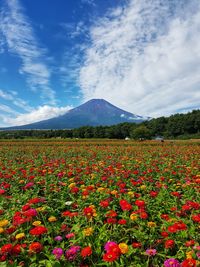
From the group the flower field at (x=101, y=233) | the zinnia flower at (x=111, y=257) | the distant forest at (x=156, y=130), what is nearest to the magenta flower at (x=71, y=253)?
the flower field at (x=101, y=233)

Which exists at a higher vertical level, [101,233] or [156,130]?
[156,130]

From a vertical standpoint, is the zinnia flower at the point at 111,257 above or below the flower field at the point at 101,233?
above

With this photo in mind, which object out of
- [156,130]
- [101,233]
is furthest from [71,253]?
[156,130]

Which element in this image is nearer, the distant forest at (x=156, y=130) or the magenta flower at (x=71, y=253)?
the magenta flower at (x=71, y=253)

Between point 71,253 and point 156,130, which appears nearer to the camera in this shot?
point 71,253

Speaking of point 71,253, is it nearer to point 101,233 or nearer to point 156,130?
point 101,233

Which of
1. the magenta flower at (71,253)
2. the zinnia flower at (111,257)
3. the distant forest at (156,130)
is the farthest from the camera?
the distant forest at (156,130)

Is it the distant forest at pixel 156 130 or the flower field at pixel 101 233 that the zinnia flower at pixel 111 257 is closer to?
the flower field at pixel 101 233

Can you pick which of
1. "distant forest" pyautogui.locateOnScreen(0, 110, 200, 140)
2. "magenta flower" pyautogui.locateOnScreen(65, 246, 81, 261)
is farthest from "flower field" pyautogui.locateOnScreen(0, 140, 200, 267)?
"distant forest" pyautogui.locateOnScreen(0, 110, 200, 140)

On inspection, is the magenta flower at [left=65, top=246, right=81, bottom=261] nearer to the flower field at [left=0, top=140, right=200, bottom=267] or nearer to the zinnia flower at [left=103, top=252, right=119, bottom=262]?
the flower field at [left=0, top=140, right=200, bottom=267]

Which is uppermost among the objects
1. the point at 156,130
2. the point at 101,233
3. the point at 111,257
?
the point at 156,130

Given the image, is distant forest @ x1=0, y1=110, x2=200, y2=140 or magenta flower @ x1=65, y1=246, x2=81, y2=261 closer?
magenta flower @ x1=65, y1=246, x2=81, y2=261

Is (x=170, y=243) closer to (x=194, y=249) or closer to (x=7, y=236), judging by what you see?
(x=194, y=249)

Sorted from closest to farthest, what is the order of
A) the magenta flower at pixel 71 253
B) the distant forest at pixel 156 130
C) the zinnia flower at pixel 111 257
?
the zinnia flower at pixel 111 257, the magenta flower at pixel 71 253, the distant forest at pixel 156 130
